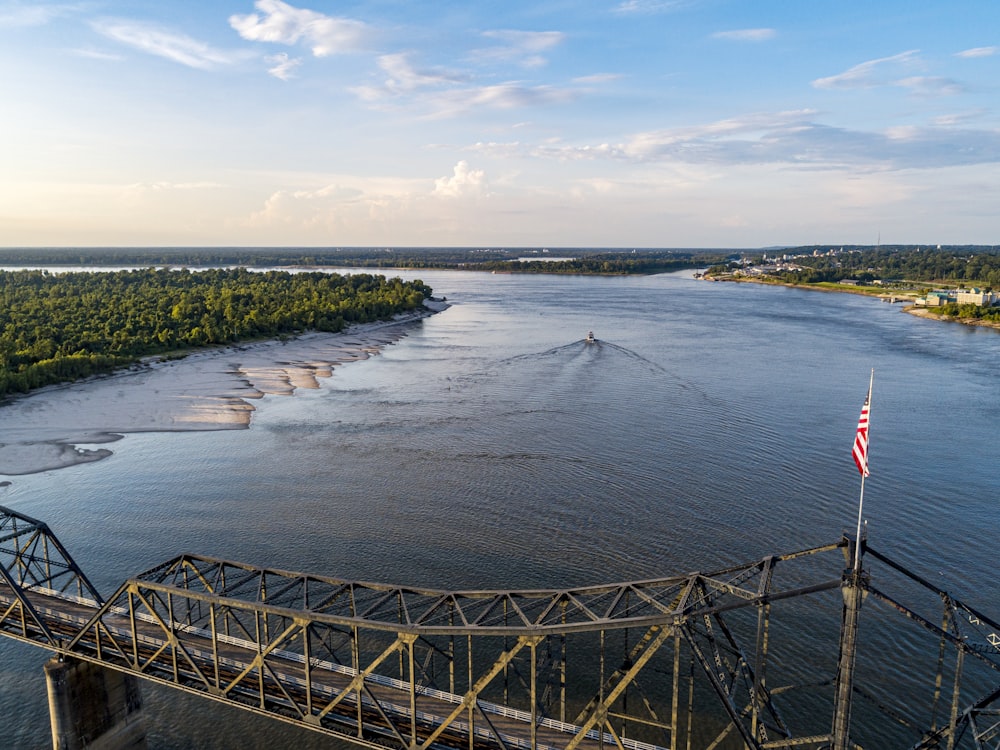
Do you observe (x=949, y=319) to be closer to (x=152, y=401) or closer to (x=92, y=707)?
(x=152, y=401)

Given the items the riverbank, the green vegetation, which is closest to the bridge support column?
the riverbank

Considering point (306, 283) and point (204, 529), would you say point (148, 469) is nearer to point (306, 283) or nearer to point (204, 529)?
point (204, 529)

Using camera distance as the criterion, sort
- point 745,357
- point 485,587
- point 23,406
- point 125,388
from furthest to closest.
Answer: point 745,357 → point 125,388 → point 23,406 → point 485,587

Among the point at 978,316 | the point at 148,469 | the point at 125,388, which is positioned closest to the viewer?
the point at 148,469

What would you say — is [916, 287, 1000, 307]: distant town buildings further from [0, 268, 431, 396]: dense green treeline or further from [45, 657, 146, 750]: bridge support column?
[45, 657, 146, 750]: bridge support column

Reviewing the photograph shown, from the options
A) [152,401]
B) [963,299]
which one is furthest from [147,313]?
[963,299]

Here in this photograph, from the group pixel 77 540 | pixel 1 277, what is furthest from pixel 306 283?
pixel 77 540
